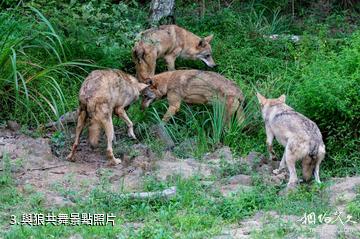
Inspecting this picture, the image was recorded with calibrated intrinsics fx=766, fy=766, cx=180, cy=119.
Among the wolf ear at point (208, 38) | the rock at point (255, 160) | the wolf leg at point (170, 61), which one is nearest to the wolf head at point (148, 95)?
the wolf leg at point (170, 61)

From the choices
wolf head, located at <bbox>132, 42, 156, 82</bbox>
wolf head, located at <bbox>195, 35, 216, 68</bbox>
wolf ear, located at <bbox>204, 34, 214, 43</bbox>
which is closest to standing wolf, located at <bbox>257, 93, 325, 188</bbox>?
wolf head, located at <bbox>132, 42, 156, 82</bbox>

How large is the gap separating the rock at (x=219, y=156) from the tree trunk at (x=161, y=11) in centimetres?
421

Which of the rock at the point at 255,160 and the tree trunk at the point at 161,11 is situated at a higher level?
the tree trunk at the point at 161,11

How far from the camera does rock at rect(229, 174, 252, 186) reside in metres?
9.72

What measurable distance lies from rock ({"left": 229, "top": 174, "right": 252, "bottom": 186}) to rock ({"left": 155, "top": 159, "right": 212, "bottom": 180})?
38 cm

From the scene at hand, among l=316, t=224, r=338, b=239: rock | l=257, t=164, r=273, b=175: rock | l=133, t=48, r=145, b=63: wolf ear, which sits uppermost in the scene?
l=316, t=224, r=338, b=239: rock

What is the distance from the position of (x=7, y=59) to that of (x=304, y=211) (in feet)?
17.1

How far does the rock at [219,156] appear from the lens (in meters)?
10.6

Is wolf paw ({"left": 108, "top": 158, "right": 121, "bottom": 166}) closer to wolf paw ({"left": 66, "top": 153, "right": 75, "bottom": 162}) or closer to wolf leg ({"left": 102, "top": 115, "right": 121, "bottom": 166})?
wolf leg ({"left": 102, "top": 115, "right": 121, "bottom": 166})

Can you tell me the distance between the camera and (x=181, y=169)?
10.1 m

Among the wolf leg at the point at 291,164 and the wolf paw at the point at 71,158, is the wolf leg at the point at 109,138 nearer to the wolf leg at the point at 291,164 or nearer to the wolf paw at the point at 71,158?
the wolf paw at the point at 71,158

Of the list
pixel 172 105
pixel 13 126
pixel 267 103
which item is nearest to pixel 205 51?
pixel 172 105

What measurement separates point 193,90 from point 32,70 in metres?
2.55

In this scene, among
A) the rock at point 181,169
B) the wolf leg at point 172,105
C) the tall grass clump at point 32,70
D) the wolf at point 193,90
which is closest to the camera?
the rock at point 181,169
